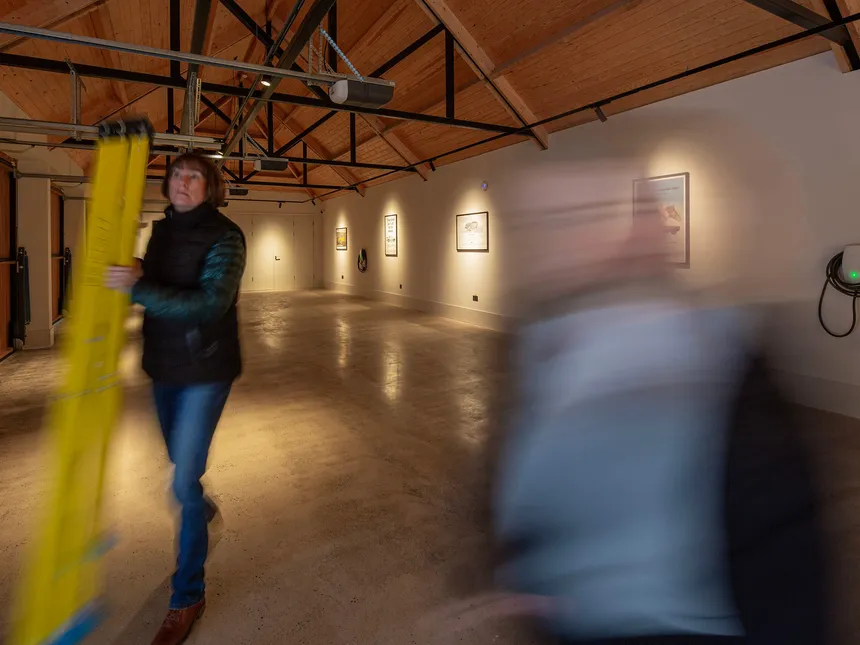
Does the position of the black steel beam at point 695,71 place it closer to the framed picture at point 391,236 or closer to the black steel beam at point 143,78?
the black steel beam at point 143,78

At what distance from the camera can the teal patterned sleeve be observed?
1383mm

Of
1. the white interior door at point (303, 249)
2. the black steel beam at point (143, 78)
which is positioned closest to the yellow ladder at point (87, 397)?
the black steel beam at point (143, 78)

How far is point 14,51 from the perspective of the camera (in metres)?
4.94

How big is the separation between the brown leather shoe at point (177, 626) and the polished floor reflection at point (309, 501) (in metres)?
0.04

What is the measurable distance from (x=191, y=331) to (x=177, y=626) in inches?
38.8

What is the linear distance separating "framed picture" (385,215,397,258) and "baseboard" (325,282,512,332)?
1.00 metres

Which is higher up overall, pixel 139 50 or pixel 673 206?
pixel 139 50

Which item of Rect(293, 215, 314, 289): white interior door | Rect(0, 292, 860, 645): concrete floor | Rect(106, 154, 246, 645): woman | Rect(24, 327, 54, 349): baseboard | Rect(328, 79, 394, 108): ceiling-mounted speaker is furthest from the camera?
Rect(293, 215, 314, 289): white interior door

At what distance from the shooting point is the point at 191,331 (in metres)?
1.50

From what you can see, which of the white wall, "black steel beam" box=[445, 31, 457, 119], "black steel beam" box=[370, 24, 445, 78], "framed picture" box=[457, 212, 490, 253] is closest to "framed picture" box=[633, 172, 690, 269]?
the white wall

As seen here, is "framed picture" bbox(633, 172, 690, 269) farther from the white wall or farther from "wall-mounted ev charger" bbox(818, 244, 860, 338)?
"wall-mounted ev charger" bbox(818, 244, 860, 338)

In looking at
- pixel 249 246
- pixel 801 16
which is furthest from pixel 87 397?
pixel 249 246

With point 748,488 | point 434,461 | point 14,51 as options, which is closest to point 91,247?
point 434,461

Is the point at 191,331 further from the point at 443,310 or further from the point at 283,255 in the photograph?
the point at 283,255
